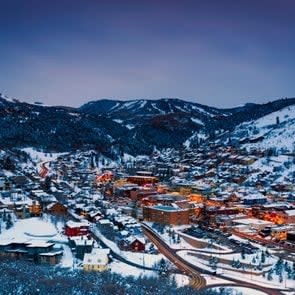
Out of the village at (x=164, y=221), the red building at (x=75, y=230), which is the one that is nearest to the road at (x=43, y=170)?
the village at (x=164, y=221)

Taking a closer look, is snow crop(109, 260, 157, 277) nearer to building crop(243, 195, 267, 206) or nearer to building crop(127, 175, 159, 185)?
building crop(243, 195, 267, 206)

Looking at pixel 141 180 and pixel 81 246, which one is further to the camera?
pixel 141 180

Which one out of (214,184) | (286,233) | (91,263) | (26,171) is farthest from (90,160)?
(91,263)

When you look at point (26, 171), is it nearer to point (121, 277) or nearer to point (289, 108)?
point (121, 277)

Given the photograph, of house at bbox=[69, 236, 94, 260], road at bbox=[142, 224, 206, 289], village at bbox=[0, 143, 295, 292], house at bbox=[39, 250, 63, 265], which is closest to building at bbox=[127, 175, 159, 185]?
village at bbox=[0, 143, 295, 292]

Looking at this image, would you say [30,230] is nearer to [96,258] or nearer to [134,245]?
[134,245]

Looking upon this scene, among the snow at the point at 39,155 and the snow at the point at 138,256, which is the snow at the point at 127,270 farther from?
the snow at the point at 39,155

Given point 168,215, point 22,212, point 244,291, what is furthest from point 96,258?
point 168,215
